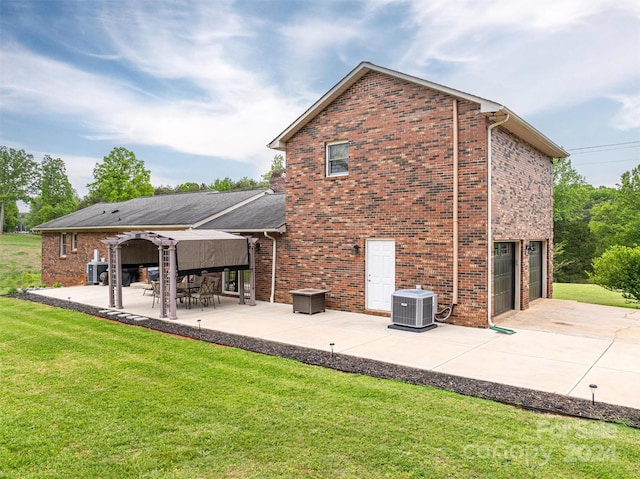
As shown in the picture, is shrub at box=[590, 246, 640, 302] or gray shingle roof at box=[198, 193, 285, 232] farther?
gray shingle roof at box=[198, 193, 285, 232]

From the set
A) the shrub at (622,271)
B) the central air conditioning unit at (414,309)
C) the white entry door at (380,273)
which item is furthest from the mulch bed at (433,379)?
the shrub at (622,271)

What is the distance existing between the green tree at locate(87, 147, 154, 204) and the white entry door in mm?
34866

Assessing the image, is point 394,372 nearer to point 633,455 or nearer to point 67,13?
point 633,455

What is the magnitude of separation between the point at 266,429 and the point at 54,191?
62.0 m

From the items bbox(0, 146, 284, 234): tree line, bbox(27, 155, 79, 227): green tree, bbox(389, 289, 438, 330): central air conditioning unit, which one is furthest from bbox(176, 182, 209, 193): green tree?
bbox(389, 289, 438, 330): central air conditioning unit

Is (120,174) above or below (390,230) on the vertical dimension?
above

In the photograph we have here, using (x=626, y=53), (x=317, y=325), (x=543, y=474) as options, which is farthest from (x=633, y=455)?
(x=626, y=53)

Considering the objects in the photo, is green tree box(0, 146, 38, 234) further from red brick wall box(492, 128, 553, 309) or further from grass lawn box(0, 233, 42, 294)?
red brick wall box(492, 128, 553, 309)

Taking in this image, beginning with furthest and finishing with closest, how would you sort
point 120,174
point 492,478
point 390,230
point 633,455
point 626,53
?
point 120,174 < point 626,53 < point 390,230 < point 633,455 < point 492,478

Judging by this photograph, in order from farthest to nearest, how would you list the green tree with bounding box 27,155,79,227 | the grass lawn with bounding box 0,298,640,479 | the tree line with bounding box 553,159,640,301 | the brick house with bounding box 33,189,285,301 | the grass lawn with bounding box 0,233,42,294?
the green tree with bounding box 27,155,79,227, the tree line with bounding box 553,159,640,301, the grass lawn with bounding box 0,233,42,294, the brick house with bounding box 33,189,285,301, the grass lawn with bounding box 0,298,640,479

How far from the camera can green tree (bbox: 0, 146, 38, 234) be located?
1784 inches

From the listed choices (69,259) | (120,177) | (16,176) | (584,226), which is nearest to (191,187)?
(16,176)

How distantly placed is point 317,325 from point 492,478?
22.8 ft

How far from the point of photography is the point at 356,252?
39.9 ft
